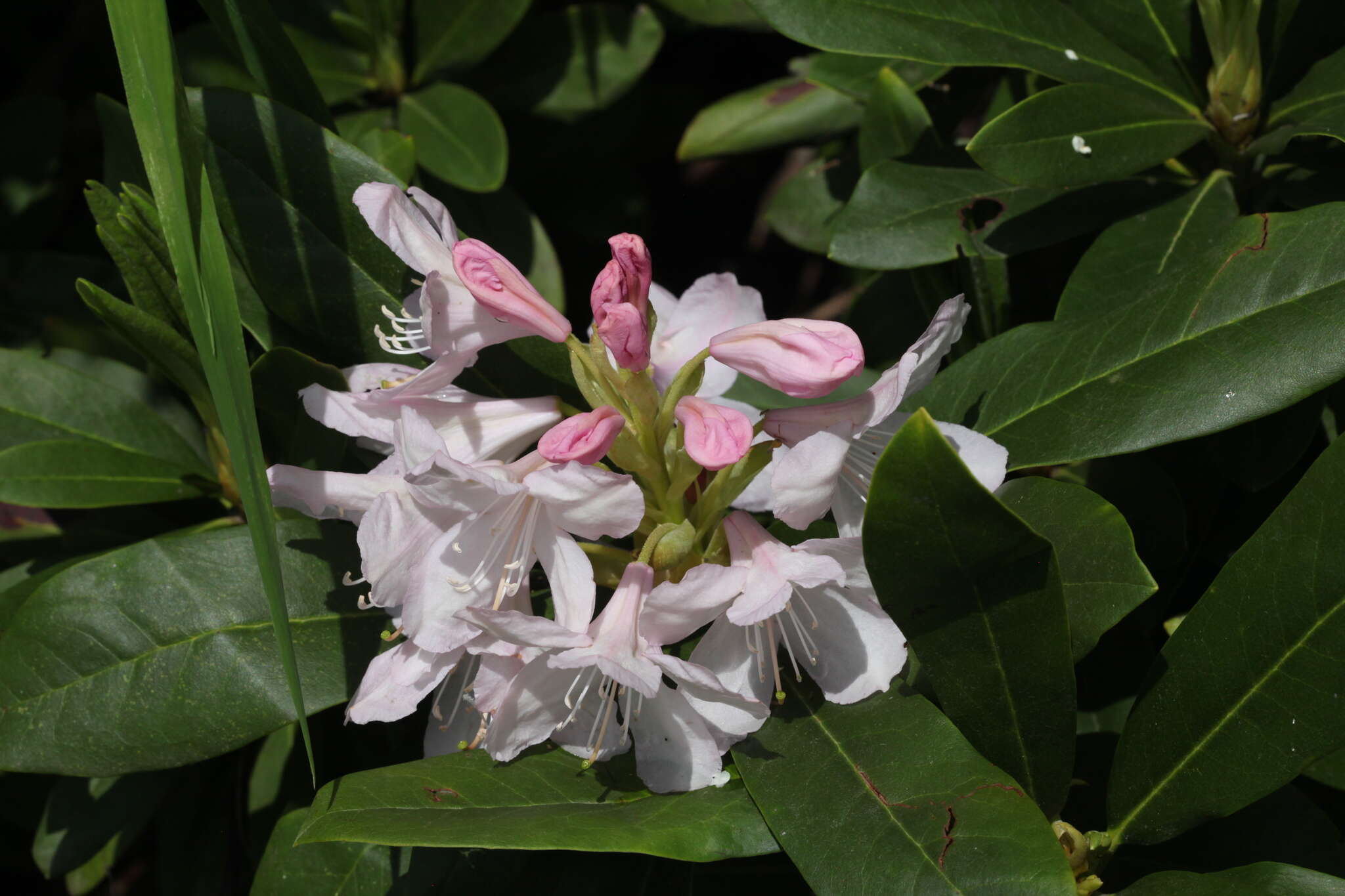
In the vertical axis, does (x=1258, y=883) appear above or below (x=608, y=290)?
below

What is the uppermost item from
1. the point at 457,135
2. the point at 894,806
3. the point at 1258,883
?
the point at 457,135

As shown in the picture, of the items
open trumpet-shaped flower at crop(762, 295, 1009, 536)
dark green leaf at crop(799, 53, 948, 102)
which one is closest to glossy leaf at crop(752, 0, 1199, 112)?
dark green leaf at crop(799, 53, 948, 102)

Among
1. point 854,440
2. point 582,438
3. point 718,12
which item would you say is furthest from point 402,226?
point 718,12

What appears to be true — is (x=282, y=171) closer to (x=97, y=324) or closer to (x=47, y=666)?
(x=47, y=666)

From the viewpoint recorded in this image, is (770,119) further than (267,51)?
Yes

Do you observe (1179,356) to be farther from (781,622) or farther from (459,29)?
(459,29)

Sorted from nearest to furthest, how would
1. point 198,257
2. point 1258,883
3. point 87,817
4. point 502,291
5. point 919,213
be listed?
1. point 198,257
2. point 1258,883
3. point 502,291
4. point 919,213
5. point 87,817

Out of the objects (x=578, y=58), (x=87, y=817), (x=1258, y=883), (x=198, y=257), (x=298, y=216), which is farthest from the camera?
(x=578, y=58)

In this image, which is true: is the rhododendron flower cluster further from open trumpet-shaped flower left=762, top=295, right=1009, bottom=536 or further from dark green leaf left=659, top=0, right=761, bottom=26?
dark green leaf left=659, top=0, right=761, bottom=26
